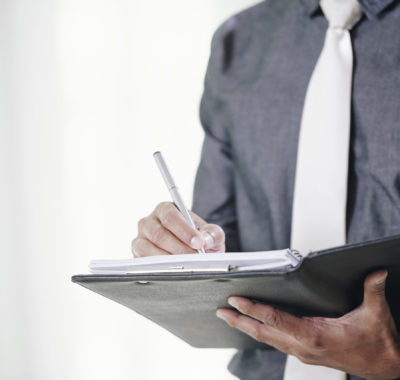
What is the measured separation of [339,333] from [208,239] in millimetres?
270

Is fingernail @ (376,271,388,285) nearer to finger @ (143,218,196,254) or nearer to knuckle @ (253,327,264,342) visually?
knuckle @ (253,327,264,342)

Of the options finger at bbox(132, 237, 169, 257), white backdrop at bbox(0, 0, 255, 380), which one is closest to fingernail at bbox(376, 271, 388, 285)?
finger at bbox(132, 237, 169, 257)

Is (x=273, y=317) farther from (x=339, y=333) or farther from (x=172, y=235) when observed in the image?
(x=172, y=235)

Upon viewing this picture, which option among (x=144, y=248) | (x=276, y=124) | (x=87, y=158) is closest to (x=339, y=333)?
(x=144, y=248)

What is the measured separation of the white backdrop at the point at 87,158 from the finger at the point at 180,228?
1199mm

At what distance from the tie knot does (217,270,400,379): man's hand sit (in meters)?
0.60

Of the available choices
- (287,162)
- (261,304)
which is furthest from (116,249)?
(261,304)

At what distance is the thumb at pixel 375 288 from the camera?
761mm

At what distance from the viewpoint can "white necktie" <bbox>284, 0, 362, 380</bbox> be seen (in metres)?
1.09

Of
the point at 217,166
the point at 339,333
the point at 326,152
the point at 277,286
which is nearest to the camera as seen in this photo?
the point at 277,286

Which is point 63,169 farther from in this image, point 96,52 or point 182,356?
point 182,356

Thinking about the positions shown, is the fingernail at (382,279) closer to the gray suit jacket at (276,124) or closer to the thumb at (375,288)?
the thumb at (375,288)

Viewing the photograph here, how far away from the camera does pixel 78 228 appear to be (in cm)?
238

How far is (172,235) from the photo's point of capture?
100 centimetres
